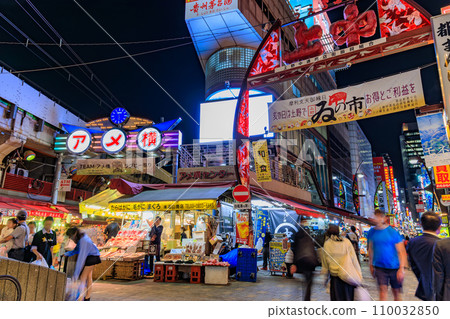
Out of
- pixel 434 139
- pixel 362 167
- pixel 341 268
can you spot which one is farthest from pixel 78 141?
pixel 362 167

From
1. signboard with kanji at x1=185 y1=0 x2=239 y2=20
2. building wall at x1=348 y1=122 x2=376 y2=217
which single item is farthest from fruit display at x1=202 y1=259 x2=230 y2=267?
building wall at x1=348 y1=122 x2=376 y2=217

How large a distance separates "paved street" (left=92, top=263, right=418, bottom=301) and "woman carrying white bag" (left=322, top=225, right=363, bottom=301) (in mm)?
2458

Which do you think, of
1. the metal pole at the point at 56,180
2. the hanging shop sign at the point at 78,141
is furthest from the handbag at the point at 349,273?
the metal pole at the point at 56,180

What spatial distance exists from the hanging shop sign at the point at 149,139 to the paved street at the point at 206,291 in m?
10.8

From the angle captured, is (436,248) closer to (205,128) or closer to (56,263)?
(56,263)

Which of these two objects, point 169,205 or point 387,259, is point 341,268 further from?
point 169,205

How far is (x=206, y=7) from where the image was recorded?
92.8 ft

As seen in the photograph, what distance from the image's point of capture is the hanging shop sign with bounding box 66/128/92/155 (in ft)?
67.1

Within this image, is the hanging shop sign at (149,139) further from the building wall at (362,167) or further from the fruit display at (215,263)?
the building wall at (362,167)

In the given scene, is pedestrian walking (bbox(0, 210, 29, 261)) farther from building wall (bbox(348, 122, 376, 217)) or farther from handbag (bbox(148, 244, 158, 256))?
building wall (bbox(348, 122, 376, 217))

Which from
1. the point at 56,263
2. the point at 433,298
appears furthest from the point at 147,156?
the point at 433,298

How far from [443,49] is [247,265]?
844 centimetres

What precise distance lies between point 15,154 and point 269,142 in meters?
18.6

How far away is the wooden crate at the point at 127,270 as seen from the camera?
976 centimetres
